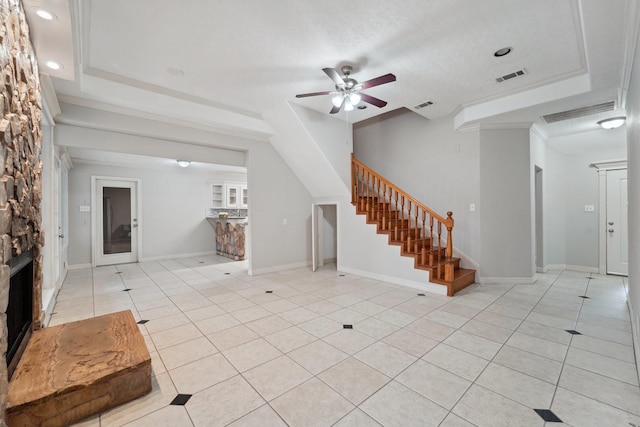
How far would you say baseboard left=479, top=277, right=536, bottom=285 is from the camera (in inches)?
190

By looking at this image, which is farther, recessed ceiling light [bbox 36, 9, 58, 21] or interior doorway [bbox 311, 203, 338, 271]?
interior doorway [bbox 311, 203, 338, 271]

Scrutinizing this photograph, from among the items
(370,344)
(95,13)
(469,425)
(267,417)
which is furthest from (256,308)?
(95,13)

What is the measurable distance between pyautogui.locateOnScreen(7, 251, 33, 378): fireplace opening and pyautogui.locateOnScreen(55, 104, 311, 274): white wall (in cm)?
251

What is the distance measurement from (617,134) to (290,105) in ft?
20.3

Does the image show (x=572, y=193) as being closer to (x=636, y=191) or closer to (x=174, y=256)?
(x=636, y=191)

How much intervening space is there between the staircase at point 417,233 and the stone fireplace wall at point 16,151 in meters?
4.36

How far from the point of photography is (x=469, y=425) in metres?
1.70

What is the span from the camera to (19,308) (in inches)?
88.7

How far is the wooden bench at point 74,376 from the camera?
5.29 feet

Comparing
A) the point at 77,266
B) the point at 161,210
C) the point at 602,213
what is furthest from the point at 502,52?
the point at 77,266

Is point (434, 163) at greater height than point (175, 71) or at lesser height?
lesser

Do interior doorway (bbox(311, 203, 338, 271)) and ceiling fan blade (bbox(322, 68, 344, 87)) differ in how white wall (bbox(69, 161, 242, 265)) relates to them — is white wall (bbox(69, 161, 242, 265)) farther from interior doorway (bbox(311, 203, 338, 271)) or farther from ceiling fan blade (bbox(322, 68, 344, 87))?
ceiling fan blade (bbox(322, 68, 344, 87))

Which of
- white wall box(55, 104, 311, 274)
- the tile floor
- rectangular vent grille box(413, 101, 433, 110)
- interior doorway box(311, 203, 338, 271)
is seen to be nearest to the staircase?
the tile floor

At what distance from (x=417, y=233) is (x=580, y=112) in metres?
3.12
